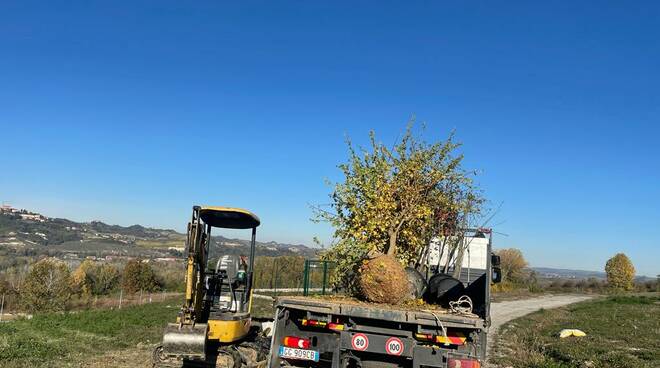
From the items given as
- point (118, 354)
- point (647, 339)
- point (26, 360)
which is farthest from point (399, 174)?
point (647, 339)

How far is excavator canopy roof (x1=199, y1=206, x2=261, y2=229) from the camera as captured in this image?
31.7 ft

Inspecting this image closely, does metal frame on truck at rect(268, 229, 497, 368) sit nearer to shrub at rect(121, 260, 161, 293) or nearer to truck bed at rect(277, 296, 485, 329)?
truck bed at rect(277, 296, 485, 329)

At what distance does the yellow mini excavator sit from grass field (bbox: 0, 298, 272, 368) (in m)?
2.84

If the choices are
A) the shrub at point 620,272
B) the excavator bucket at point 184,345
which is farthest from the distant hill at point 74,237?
the excavator bucket at point 184,345

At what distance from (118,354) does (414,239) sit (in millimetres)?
6963

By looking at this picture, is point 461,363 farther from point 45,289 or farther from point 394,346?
point 45,289

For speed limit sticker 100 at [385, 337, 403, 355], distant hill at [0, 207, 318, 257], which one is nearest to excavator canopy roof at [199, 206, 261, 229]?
speed limit sticker 100 at [385, 337, 403, 355]

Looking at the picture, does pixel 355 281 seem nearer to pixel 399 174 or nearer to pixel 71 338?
pixel 399 174

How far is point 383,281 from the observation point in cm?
748

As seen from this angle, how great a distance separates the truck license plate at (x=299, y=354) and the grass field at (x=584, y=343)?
21.1 ft

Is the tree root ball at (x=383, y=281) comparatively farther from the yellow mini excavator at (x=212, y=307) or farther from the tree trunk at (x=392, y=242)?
the yellow mini excavator at (x=212, y=307)

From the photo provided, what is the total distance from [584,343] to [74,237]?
577 feet

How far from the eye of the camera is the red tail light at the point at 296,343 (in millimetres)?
7184

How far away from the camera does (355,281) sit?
8141 mm
